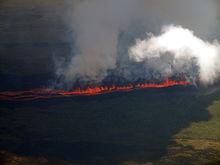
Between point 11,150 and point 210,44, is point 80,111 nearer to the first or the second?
point 11,150

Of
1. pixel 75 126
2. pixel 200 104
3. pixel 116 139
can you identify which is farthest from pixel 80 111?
pixel 200 104

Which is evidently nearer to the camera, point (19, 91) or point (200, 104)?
point (200, 104)

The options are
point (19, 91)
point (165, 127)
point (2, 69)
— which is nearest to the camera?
point (165, 127)

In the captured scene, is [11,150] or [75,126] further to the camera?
[75,126]

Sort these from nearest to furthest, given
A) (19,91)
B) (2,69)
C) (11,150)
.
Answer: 1. (11,150)
2. (19,91)
3. (2,69)

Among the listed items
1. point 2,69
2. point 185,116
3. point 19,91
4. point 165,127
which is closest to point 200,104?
point 185,116

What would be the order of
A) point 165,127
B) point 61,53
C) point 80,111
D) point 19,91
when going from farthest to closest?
point 61,53, point 19,91, point 80,111, point 165,127

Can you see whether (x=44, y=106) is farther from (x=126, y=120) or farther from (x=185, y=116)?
(x=185, y=116)

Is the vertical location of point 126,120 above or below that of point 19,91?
below

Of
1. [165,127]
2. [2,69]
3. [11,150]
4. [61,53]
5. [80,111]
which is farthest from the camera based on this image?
[61,53]

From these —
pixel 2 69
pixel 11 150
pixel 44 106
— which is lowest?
pixel 11 150
